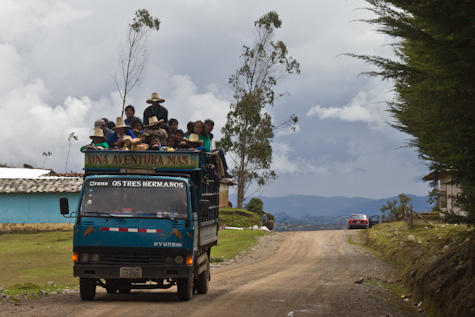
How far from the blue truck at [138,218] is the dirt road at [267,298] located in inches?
27.2

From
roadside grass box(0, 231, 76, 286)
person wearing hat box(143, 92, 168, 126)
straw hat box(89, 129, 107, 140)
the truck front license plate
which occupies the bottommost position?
roadside grass box(0, 231, 76, 286)

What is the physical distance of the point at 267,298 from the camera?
46.6 feet

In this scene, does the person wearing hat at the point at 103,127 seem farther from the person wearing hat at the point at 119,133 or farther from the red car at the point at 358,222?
the red car at the point at 358,222

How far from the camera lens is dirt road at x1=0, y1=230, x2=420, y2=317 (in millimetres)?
11648

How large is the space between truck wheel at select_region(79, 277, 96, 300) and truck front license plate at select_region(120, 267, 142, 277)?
1.16 metres

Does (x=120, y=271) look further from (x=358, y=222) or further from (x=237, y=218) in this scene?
(x=358, y=222)

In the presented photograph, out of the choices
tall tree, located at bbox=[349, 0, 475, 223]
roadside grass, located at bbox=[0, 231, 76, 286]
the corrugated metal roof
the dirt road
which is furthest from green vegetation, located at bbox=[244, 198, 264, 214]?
tall tree, located at bbox=[349, 0, 475, 223]

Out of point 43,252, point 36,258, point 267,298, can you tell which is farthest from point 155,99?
point 43,252

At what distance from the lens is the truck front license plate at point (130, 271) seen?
482 inches

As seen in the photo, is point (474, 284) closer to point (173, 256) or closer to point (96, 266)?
point (173, 256)

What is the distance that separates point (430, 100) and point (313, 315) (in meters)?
4.75

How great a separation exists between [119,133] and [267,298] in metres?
4.89

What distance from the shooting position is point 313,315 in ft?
38.4

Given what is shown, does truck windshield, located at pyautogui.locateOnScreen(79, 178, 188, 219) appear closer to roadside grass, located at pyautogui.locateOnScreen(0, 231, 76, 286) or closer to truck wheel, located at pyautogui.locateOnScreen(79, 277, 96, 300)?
truck wheel, located at pyautogui.locateOnScreen(79, 277, 96, 300)
